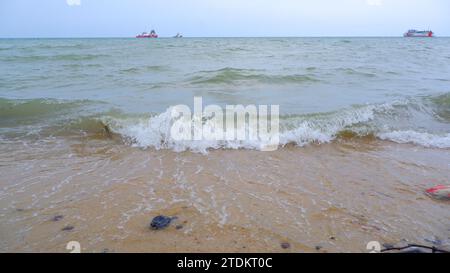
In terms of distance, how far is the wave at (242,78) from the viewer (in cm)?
1112

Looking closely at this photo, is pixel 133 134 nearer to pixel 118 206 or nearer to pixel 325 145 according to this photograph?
pixel 118 206

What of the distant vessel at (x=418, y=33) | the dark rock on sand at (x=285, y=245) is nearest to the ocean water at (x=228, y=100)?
the dark rock on sand at (x=285, y=245)

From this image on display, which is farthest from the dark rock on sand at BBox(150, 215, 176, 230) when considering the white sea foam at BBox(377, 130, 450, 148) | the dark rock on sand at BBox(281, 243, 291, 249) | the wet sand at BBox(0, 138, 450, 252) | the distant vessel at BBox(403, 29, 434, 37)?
the distant vessel at BBox(403, 29, 434, 37)

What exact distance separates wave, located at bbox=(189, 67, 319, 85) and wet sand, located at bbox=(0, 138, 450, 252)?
20.2 ft

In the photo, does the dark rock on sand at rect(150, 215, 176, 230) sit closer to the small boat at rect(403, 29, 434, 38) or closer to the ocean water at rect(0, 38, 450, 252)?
the ocean water at rect(0, 38, 450, 252)

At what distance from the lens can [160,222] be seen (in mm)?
2980

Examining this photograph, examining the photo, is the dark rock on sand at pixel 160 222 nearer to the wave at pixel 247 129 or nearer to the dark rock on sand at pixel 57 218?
the dark rock on sand at pixel 57 218

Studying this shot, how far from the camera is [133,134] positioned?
5961mm

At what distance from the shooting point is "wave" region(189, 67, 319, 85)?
36.5 feet

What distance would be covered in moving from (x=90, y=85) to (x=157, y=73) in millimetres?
3122
